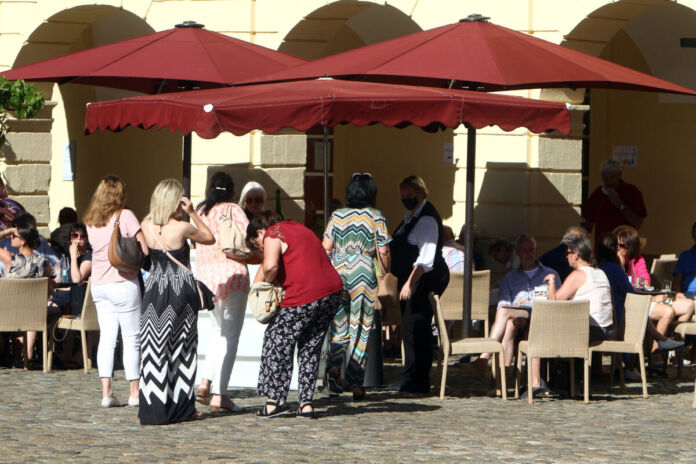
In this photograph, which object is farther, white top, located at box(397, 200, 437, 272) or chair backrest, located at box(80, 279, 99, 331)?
chair backrest, located at box(80, 279, 99, 331)

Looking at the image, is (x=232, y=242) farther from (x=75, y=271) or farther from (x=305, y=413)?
(x=75, y=271)

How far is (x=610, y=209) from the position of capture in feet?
45.1

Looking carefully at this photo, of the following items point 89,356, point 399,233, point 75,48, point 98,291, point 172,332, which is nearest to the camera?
point 172,332

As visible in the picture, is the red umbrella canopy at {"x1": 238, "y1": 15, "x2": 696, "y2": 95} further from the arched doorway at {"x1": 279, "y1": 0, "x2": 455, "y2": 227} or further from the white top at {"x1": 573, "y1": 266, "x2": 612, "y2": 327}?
the arched doorway at {"x1": 279, "y1": 0, "x2": 455, "y2": 227}

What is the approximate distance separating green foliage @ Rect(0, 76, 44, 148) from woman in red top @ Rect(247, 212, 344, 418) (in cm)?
465

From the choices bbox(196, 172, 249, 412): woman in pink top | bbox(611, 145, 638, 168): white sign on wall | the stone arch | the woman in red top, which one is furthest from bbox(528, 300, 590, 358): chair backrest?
bbox(611, 145, 638, 168): white sign on wall

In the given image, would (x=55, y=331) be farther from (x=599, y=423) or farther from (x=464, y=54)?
(x=599, y=423)

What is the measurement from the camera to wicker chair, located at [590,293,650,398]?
1017cm

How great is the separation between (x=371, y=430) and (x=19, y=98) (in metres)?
5.94

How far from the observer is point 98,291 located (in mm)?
9375

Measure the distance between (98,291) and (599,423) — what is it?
11.4ft

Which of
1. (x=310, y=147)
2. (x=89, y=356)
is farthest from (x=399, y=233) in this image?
(x=310, y=147)

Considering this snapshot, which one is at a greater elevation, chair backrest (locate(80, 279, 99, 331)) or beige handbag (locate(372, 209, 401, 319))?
beige handbag (locate(372, 209, 401, 319))

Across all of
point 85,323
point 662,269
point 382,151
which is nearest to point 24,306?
point 85,323
